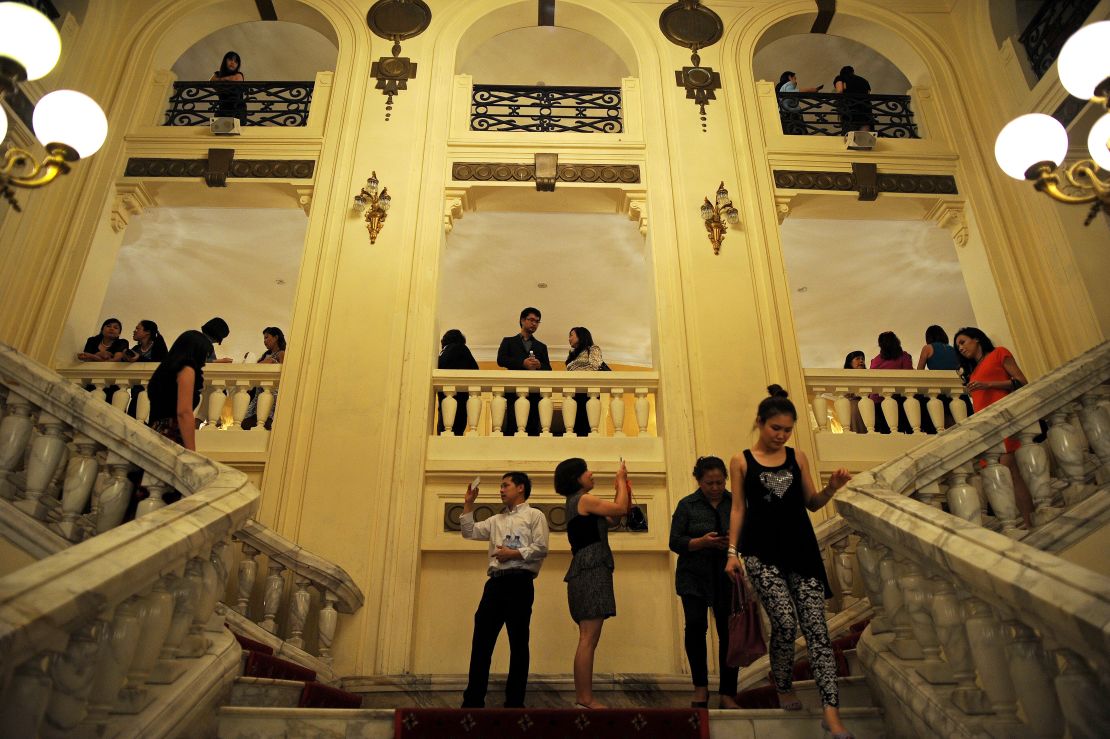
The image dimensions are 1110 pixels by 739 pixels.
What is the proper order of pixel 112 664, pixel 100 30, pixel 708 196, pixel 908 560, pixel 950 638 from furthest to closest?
1. pixel 100 30
2. pixel 708 196
3. pixel 908 560
4. pixel 950 638
5. pixel 112 664

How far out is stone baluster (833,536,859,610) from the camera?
15.0 feet

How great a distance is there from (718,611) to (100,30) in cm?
785

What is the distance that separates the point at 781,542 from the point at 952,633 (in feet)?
2.12

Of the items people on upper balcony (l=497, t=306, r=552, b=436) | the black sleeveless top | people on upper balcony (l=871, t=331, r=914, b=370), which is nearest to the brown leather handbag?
the black sleeveless top

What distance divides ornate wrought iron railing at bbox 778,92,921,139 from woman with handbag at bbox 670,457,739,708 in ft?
17.3

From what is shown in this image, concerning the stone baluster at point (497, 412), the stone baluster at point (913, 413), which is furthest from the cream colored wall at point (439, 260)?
the stone baluster at point (913, 413)

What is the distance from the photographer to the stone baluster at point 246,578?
4488mm

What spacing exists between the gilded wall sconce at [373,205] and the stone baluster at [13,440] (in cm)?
355

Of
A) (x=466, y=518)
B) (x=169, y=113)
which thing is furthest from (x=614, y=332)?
(x=466, y=518)

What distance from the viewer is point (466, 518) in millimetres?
3977

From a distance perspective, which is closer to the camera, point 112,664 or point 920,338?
point 112,664

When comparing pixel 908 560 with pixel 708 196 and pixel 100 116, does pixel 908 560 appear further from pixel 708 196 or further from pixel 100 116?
pixel 708 196

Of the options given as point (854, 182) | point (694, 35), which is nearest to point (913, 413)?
point (854, 182)

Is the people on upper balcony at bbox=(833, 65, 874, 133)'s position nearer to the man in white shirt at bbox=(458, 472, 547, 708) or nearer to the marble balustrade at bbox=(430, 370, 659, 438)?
the marble balustrade at bbox=(430, 370, 659, 438)
